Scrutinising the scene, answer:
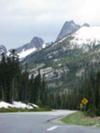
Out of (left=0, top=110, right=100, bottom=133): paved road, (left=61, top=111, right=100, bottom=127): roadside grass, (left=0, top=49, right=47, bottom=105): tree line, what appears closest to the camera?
(left=0, top=110, right=100, bottom=133): paved road

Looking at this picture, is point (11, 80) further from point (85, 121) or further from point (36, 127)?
point (36, 127)

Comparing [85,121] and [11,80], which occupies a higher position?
[11,80]

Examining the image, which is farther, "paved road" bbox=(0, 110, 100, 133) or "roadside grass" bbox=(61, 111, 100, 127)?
"roadside grass" bbox=(61, 111, 100, 127)

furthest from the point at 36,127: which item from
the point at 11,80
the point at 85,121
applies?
the point at 11,80

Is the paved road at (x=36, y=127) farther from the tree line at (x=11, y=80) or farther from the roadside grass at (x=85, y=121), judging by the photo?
the tree line at (x=11, y=80)

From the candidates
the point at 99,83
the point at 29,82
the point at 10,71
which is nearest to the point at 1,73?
the point at 10,71

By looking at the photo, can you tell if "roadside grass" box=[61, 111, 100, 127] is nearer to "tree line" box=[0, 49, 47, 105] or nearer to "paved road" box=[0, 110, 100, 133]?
"paved road" box=[0, 110, 100, 133]

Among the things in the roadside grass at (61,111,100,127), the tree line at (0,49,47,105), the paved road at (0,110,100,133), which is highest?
the tree line at (0,49,47,105)

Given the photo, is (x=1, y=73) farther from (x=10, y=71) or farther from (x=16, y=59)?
(x=16, y=59)

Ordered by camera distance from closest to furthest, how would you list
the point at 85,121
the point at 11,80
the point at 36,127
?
the point at 36,127
the point at 85,121
the point at 11,80

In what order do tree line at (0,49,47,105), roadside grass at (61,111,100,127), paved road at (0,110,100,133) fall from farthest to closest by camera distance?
tree line at (0,49,47,105), roadside grass at (61,111,100,127), paved road at (0,110,100,133)

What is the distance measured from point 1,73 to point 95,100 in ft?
234

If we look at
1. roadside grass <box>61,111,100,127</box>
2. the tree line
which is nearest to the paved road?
roadside grass <box>61,111,100,127</box>

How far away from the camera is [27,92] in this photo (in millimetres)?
174875
